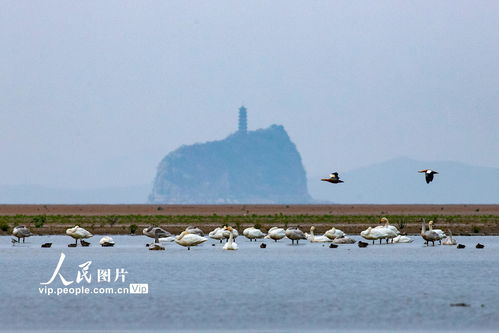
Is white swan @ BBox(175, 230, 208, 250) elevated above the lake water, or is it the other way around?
white swan @ BBox(175, 230, 208, 250)

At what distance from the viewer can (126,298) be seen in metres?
28.7

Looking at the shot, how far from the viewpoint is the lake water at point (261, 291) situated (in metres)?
24.5

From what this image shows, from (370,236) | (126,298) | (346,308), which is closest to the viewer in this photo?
(346,308)

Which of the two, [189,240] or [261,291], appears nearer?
[261,291]

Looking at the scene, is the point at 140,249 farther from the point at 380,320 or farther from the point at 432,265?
the point at 380,320

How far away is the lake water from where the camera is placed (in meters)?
24.5

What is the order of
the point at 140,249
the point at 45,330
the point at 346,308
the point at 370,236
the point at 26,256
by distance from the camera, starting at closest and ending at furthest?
the point at 45,330 → the point at 346,308 → the point at 26,256 → the point at 140,249 → the point at 370,236

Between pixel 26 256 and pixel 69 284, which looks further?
pixel 26 256

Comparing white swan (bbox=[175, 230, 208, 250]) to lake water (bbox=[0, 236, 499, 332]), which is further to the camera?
white swan (bbox=[175, 230, 208, 250])

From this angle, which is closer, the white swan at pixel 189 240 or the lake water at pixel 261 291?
the lake water at pixel 261 291

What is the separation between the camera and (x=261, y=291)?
30.8 m

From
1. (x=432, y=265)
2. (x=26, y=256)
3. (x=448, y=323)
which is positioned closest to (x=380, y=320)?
(x=448, y=323)

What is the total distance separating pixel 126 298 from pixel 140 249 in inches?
845

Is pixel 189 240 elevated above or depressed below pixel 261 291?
above
